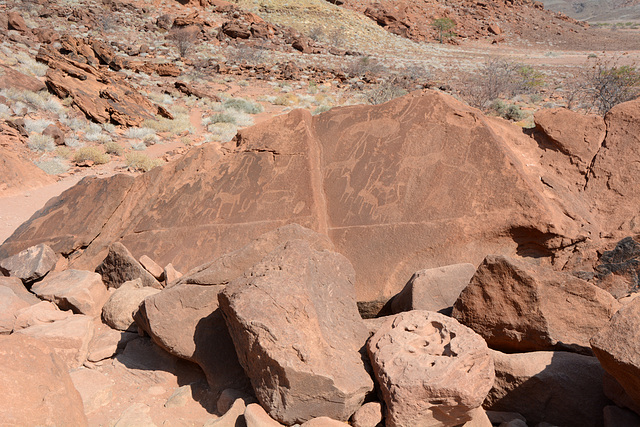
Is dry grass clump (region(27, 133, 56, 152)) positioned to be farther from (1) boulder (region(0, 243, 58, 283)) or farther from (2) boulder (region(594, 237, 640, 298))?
(2) boulder (region(594, 237, 640, 298))

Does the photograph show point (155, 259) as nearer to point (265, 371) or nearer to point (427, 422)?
point (265, 371)

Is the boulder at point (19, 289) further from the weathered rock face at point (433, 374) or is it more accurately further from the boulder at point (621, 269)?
the boulder at point (621, 269)

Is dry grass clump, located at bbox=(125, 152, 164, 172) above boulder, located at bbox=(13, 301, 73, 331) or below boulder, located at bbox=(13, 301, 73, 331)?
below

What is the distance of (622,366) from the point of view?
2061mm

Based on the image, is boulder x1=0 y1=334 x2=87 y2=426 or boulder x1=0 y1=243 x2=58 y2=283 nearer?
boulder x1=0 y1=334 x2=87 y2=426

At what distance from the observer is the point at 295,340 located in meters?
2.50

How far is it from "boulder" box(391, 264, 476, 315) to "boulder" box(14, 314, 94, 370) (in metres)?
2.49

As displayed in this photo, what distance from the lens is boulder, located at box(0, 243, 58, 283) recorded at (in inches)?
178

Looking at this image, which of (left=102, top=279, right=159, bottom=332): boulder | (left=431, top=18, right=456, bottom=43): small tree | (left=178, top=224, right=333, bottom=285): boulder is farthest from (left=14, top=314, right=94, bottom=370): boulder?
(left=431, top=18, right=456, bottom=43): small tree

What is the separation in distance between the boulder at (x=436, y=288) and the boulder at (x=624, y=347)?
1205 mm

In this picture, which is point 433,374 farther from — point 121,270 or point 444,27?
point 444,27

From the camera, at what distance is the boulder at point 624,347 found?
2027mm

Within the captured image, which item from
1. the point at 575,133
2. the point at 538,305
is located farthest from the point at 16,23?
the point at 538,305

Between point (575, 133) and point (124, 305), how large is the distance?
4.55m
